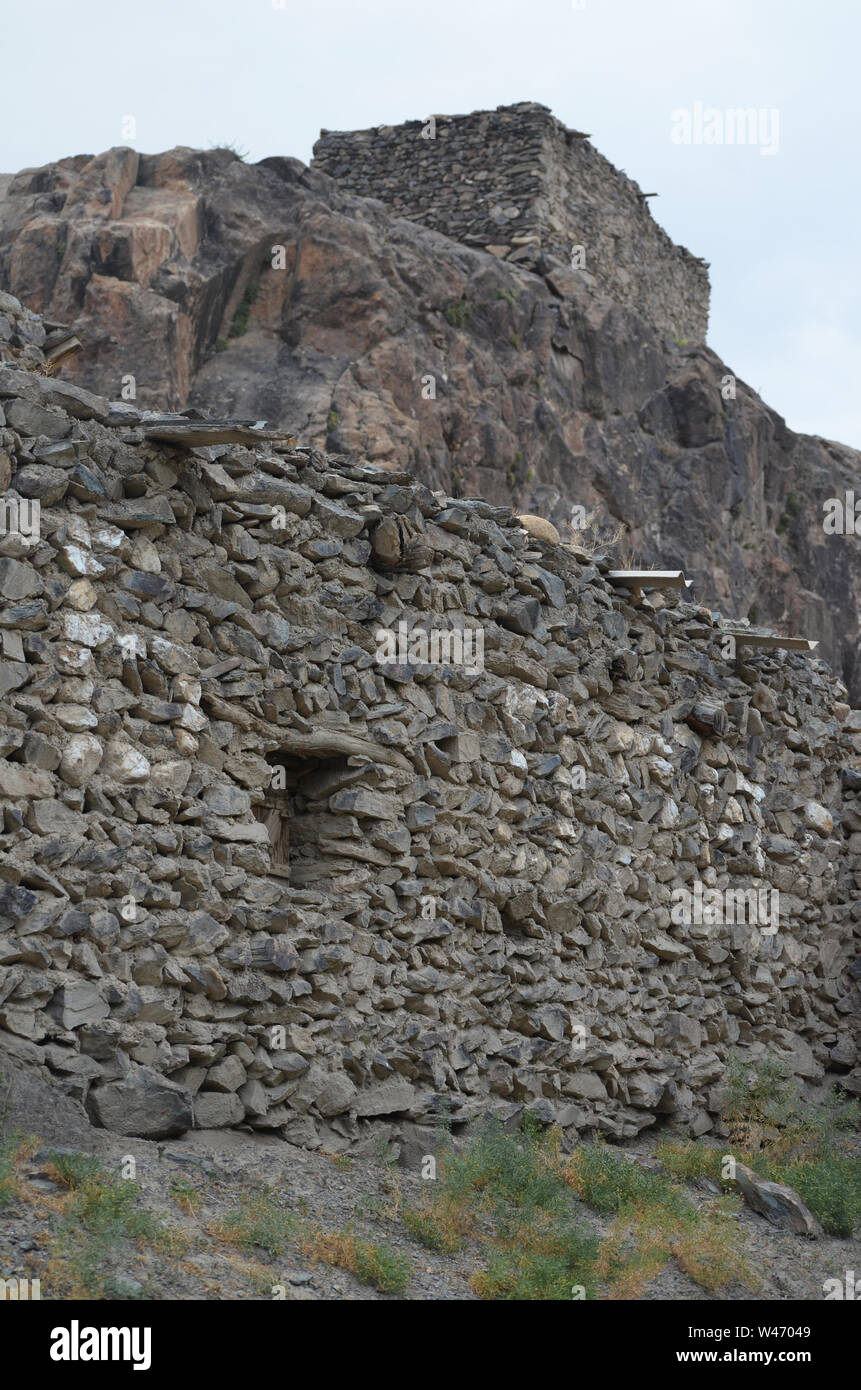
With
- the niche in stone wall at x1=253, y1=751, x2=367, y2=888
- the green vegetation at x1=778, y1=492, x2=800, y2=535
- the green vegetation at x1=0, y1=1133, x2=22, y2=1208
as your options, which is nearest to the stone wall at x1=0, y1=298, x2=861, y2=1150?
the niche in stone wall at x1=253, y1=751, x2=367, y2=888

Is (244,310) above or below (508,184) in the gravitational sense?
below

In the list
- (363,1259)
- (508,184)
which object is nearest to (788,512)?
(508,184)

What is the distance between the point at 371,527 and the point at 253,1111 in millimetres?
2863

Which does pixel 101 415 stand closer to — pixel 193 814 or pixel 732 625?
pixel 193 814

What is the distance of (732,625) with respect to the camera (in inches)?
377

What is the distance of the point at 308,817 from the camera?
6.71 m

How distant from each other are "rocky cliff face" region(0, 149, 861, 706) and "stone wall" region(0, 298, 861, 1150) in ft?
20.9

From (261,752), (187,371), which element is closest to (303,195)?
(187,371)

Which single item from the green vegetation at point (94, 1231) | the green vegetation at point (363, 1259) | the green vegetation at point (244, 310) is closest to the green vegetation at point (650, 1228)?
the green vegetation at point (363, 1259)

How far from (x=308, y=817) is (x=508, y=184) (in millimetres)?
13781

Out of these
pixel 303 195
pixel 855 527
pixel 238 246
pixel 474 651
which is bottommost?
pixel 474 651

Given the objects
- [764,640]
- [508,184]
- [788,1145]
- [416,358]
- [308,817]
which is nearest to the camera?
[308,817]

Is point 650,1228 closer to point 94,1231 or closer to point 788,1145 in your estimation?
point 788,1145

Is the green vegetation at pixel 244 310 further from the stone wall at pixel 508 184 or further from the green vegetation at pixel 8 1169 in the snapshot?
the green vegetation at pixel 8 1169
